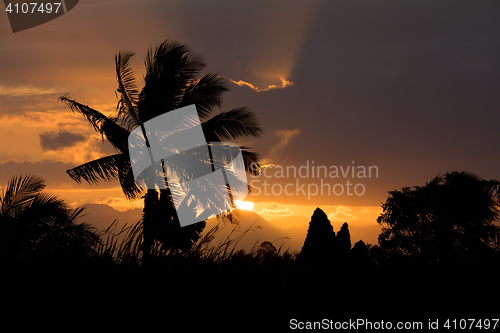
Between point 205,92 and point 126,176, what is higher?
point 205,92

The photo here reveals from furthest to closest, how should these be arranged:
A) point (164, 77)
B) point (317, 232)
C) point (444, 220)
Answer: point (444, 220)
point (164, 77)
point (317, 232)

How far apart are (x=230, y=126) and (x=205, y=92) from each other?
188 centimetres

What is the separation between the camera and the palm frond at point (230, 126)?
1448 centimetres

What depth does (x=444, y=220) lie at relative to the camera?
18453mm

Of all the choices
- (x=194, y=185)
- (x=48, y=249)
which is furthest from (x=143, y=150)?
(x=48, y=249)

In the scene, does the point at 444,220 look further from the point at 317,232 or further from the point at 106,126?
the point at 106,126

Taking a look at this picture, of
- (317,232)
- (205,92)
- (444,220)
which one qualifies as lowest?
(317,232)

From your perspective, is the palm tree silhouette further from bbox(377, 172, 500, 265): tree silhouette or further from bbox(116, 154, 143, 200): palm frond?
bbox(377, 172, 500, 265): tree silhouette

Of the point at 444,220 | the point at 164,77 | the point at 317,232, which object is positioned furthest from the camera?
the point at 444,220

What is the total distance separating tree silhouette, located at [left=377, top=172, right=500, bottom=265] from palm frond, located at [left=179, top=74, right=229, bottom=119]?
11.0m

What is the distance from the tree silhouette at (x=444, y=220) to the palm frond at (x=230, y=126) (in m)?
9.12

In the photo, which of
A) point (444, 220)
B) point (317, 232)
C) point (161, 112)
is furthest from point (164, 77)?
point (444, 220)

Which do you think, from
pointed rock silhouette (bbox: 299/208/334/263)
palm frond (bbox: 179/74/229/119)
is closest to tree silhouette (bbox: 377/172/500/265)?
pointed rock silhouette (bbox: 299/208/334/263)

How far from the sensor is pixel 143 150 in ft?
48.2
